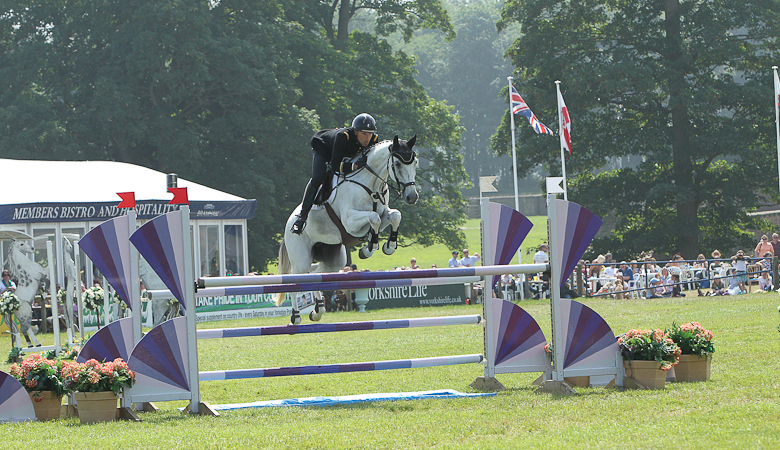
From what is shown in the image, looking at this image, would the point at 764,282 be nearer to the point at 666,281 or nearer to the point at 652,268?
the point at 666,281

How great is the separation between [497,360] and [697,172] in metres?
26.3

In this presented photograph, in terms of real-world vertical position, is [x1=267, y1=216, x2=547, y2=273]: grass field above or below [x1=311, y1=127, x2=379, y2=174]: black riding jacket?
below

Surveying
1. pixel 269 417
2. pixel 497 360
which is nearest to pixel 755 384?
pixel 497 360

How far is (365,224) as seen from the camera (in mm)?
7547

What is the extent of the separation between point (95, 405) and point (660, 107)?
28.6 metres

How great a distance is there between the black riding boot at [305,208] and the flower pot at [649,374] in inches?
132

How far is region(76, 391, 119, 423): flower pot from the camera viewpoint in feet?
19.5

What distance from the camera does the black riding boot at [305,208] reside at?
320 inches

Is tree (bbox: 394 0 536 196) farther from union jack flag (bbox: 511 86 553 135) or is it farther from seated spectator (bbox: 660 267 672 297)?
seated spectator (bbox: 660 267 672 297)

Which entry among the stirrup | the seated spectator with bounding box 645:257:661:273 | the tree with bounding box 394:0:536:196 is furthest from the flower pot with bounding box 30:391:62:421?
the tree with bounding box 394:0:536:196

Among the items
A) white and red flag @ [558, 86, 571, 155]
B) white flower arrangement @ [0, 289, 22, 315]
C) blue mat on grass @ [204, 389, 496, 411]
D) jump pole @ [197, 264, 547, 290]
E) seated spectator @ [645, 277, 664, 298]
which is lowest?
seated spectator @ [645, 277, 664, 298]

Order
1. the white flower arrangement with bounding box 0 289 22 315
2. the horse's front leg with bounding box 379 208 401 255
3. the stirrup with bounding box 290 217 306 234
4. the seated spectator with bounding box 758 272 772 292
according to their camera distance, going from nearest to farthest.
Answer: the horse's front leg with bounding box 379 208 401 255
the stirrup with bounding box 290 217 306 234
the white flower arrangement with bounding box 0 289 22 315
the seated spectator with bounding box 758 272 772 292

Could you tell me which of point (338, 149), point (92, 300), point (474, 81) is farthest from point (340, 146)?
point (474, 81)

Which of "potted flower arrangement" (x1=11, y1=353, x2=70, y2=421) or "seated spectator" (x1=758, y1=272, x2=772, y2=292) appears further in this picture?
"seated spectator" (x1=758, y1=272, x2=772, y2=292)
